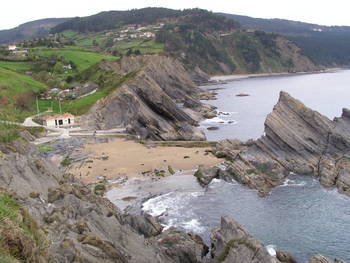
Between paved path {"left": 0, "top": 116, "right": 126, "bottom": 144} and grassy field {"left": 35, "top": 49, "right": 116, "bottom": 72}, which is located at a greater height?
grassy field {"left": 35, "top": 49, "right": 116, "bottom": 72}

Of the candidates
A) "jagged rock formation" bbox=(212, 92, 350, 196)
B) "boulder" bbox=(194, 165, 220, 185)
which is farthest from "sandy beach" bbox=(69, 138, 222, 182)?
"jagged rock formation" bbox=(212, 92, 350, 196)

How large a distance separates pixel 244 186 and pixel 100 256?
2913 centimetres

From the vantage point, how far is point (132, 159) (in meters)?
58.4

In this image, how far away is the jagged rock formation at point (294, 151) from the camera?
47.7 meters

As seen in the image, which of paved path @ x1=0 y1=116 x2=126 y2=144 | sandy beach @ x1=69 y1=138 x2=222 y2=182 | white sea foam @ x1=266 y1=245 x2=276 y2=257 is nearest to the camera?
white sea foam @ x1=266 y1=245 x2=276 y2=257

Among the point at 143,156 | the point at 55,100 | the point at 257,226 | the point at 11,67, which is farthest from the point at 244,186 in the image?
the point at 11,67

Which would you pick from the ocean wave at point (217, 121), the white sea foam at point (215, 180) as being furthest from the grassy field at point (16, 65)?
the white sea foam at point (215, 180)

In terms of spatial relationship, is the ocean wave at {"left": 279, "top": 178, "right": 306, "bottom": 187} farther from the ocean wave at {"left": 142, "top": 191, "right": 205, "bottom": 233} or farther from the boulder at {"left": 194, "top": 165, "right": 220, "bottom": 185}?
the ocean wave at {"left": 142, "top": 191, "right": 205, "bottom": 233}

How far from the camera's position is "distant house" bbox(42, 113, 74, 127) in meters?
77.3

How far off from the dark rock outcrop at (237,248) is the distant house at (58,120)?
55.3m

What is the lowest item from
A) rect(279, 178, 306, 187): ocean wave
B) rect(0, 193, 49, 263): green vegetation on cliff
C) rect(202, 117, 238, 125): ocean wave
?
rect(202, 117, 238, 125): ocean wave

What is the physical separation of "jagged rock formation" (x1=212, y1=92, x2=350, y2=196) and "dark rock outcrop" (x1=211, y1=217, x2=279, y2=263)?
16.8 meters

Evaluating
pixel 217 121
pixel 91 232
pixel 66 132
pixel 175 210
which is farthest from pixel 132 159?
pixel 217 121

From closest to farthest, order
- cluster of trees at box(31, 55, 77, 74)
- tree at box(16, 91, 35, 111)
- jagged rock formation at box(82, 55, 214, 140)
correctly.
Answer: jagged rock formation at box(82, 55, 214, 140) → tree at box(16, 91, 35, 111) → cluster of trees at box(31, 55, 77, 74)
